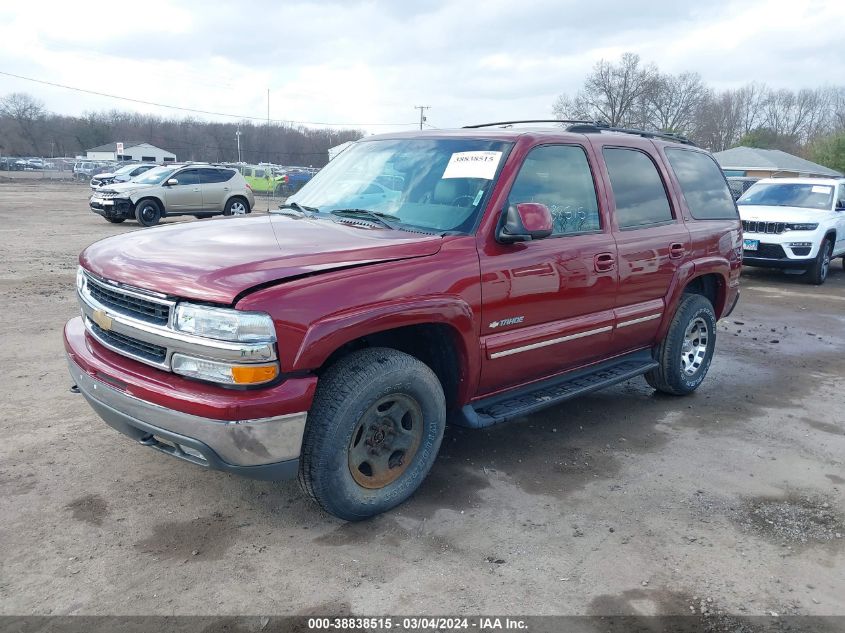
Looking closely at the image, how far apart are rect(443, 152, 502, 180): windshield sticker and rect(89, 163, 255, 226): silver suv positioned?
16297 mm

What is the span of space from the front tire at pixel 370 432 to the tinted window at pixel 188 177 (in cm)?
1753

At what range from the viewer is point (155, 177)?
19.5m

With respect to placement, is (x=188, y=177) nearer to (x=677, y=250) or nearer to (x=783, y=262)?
(x=783, y=262)

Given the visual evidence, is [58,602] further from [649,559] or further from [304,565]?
[649,559]

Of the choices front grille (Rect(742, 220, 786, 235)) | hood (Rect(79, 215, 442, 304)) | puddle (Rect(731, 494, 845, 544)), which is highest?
hood (Rect(79, 215, 442, 304))

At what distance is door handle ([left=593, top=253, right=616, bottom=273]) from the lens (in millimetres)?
4230

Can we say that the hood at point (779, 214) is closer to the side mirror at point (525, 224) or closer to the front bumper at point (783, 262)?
the front bumper at point (783, 262)

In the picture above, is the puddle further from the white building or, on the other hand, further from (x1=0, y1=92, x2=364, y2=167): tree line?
the white building

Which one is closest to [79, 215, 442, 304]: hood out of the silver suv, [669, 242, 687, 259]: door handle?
[669, 242, 687, 259]: door handle

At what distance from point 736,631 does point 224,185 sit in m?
19.0

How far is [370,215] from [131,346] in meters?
1.49

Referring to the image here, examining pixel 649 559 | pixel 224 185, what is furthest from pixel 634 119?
pixel 649 559

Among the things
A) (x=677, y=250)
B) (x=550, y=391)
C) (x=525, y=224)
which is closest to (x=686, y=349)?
(x=677, y=250)

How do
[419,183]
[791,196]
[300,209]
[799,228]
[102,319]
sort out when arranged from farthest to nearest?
[791,196], [799,228], [300,209], [419,183], [102,319]
